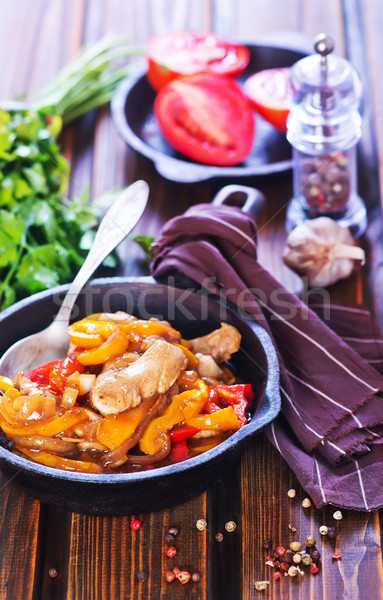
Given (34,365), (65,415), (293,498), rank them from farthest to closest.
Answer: (34,365), (293,498), (65,415)

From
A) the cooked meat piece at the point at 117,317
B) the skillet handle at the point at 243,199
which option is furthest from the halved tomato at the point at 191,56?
the cooked meat piece at the point at 117,317

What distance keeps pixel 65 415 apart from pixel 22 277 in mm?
760

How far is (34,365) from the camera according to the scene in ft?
7.68

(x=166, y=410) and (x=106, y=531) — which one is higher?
(x=166, y=410)

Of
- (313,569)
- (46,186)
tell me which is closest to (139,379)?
(313,569)

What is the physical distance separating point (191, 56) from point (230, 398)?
1820 millimetres

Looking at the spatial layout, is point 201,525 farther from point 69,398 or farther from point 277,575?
point 69,398

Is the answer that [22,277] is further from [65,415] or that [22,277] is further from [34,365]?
[65,415]

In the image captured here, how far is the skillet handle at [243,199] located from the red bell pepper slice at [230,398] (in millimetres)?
684

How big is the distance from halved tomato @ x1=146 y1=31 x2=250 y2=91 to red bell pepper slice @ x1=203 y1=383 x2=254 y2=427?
160 centimetres

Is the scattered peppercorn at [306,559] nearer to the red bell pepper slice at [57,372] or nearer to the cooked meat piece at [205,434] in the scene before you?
the cooked meat piece at [205,434]

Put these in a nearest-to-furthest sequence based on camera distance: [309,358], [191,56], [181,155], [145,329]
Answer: [145,329]
[309,358]
[181,155]
[191,56]

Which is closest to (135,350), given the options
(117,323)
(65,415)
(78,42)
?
(117,323)

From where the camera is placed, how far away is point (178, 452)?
2062mm
